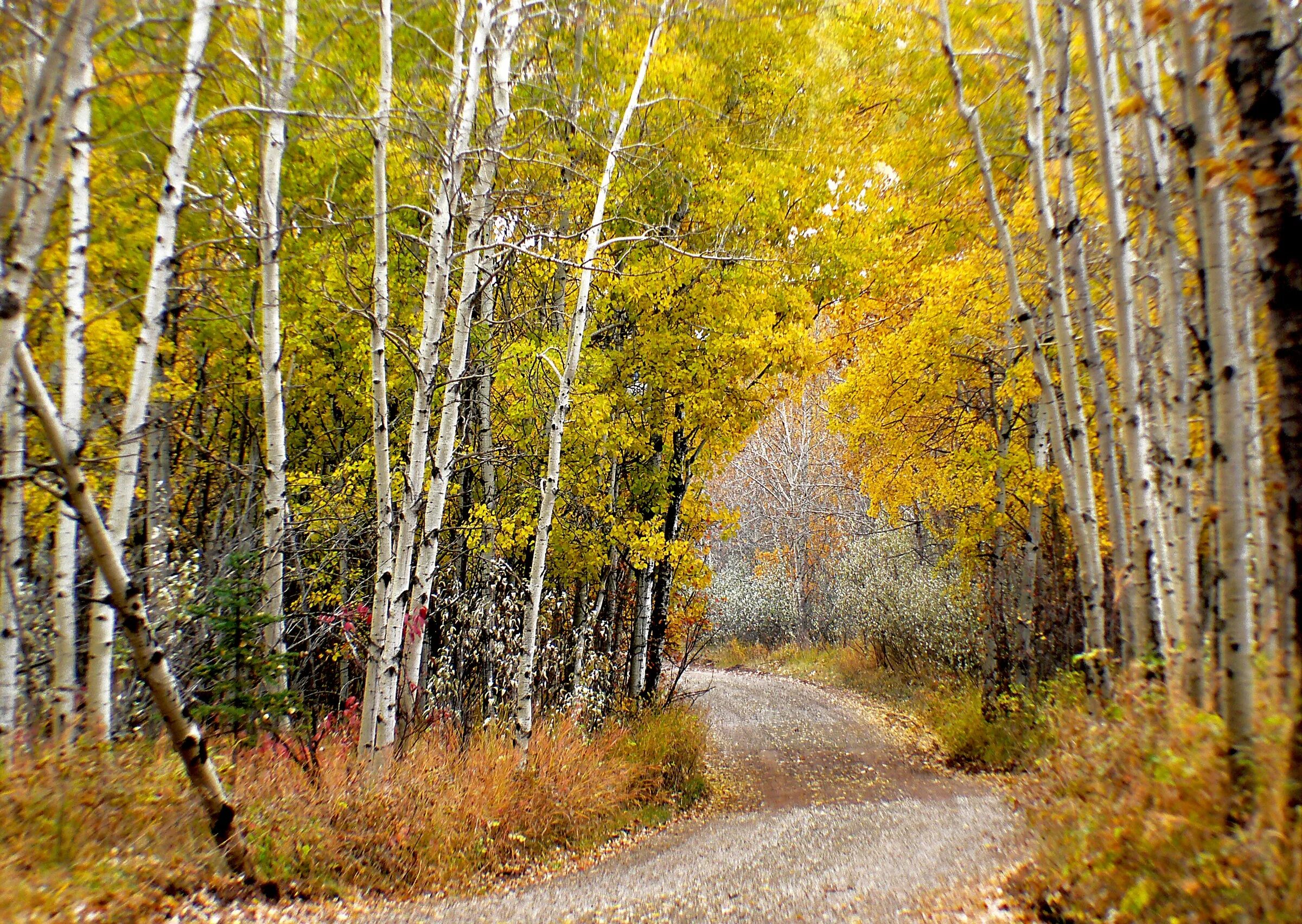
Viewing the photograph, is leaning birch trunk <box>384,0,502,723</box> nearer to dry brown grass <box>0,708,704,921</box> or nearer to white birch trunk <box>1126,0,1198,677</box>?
dry brown grass <box>0,708,704,921</box>

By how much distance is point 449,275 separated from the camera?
6.39m

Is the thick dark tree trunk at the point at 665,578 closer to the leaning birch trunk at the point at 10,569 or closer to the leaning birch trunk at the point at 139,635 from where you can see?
the leaning birch trunk at the point at 139,635

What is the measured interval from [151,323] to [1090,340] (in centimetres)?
634

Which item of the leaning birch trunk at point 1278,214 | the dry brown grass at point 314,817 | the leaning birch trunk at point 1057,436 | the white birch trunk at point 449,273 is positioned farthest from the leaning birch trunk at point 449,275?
the leaning birch trunk at point 1278,214

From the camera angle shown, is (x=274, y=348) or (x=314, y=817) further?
(x=274, y=348)

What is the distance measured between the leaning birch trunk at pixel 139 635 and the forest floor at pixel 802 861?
729 mm

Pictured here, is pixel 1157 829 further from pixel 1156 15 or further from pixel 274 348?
pixel 274 348

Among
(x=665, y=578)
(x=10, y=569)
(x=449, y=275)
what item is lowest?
(x=665, y=578)

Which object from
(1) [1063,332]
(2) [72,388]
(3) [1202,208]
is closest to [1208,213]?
(3) [1202,208]

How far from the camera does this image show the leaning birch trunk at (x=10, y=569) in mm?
4516

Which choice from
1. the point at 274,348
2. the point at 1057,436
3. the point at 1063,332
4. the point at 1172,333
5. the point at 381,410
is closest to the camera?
the point at 1172,333

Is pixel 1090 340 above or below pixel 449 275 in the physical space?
below

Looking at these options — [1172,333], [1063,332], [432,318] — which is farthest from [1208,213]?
[432,318]

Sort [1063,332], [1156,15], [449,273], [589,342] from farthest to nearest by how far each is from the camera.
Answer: [589,342] → [449,273] → [1063,332] → [1156,15]
